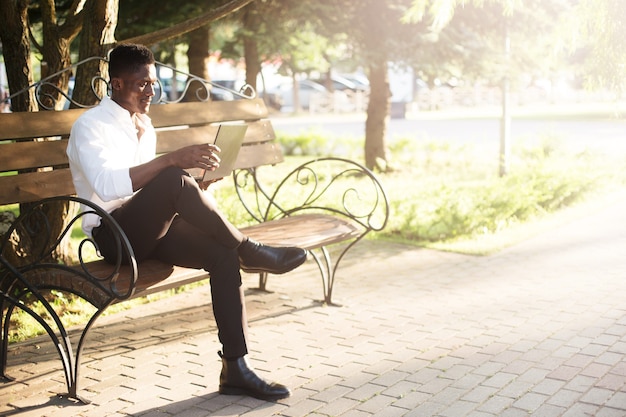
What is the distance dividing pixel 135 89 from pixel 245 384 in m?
1.48

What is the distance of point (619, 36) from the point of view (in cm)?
526

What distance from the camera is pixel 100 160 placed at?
3971mm

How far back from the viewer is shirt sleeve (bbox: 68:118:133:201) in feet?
12.8

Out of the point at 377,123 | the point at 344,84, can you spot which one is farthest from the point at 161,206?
the point at 344,84

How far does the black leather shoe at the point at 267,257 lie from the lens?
13.8 feet

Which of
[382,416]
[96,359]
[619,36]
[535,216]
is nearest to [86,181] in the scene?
[96,359]

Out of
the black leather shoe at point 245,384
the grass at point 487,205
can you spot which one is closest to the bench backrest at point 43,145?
the grass at point 487,205

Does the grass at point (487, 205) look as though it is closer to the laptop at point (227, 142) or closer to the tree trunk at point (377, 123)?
the tree trunk at point (377, 123)

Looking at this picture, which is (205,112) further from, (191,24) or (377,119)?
(377,119)

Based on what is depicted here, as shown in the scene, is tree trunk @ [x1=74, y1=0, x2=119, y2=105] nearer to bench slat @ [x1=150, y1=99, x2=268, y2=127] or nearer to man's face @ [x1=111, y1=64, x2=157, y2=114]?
bench slat @ [x1=150, y1=99, x2=268, y2=127]

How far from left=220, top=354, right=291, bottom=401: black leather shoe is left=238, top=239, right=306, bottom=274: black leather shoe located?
0.49 m

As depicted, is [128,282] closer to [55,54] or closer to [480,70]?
[55,54]

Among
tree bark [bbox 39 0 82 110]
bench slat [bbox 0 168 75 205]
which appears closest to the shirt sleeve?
bench slat [bbox 0 168 75 205]

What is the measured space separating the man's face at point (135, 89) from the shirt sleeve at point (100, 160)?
0.18 metres
